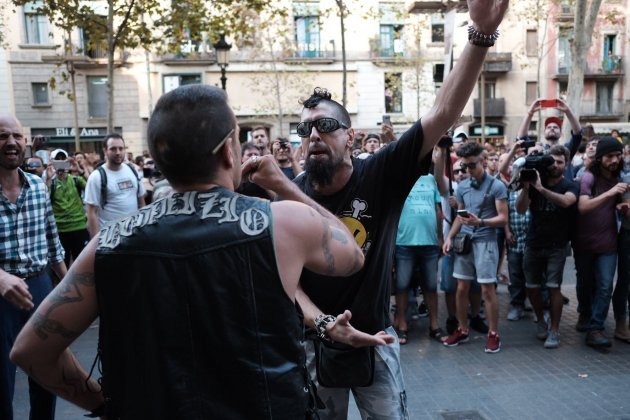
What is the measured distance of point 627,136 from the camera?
27578mm

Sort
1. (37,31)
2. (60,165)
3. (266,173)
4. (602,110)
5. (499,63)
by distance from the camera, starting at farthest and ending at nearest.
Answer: (602,110)
(499,63)
(37,31)
(60,165)
(266,173)

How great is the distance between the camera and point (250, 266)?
4.98 ft

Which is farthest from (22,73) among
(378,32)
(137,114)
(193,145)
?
(193,145)

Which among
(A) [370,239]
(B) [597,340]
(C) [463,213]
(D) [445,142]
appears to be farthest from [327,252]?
(B) [597,340]

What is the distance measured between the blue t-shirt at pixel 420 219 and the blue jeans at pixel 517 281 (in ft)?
4.68

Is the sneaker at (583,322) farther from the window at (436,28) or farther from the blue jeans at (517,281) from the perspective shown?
the window at (436,28)

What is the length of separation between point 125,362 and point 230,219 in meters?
0.49

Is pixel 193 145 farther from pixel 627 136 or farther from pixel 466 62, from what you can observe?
pixel 627 136

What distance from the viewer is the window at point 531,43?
3675cm

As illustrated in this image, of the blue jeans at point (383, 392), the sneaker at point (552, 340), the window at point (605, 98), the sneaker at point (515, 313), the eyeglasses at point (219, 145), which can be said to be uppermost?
the window at point (605, 98)

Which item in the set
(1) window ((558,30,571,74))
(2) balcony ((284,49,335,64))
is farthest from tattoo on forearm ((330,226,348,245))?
(1) window ((558,30,571,74))

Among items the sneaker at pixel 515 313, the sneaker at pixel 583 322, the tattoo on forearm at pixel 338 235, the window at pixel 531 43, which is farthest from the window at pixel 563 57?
the tattoo on forearm at pixel 338 235

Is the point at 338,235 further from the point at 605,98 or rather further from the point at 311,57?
the point at 605,98

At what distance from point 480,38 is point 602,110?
42069mm
